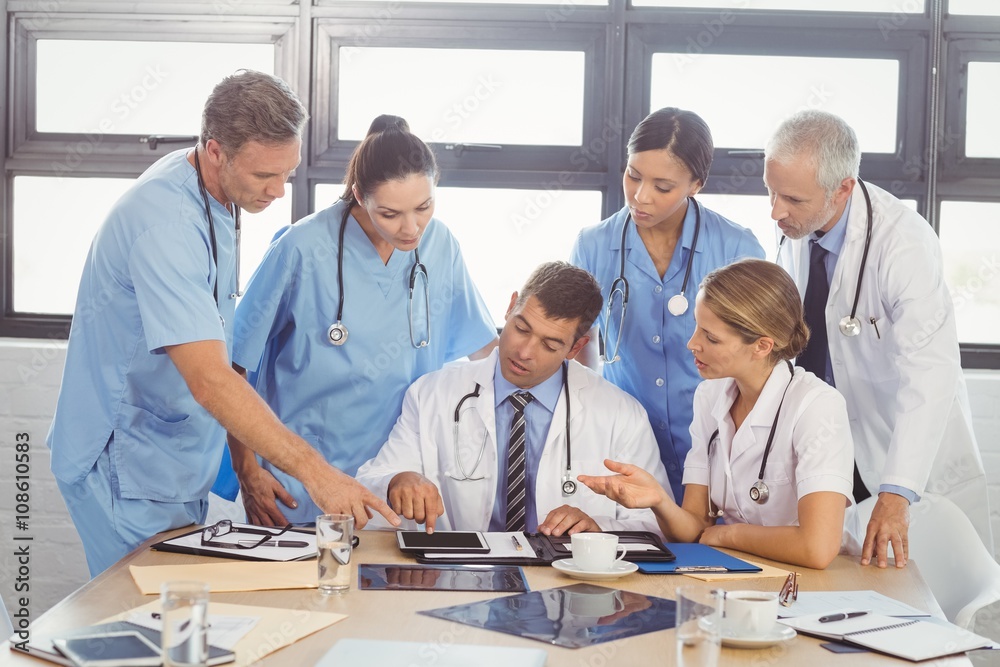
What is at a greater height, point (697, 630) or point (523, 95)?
point (523, 95)

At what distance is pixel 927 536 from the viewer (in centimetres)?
222

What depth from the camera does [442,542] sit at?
5.91 ft

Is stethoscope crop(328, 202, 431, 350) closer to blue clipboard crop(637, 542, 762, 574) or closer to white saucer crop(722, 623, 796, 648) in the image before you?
blue clipboard crop(637, 542, 762, 574)

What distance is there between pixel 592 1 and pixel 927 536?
1894mm

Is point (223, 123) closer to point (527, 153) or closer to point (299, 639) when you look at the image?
point (299, 639)

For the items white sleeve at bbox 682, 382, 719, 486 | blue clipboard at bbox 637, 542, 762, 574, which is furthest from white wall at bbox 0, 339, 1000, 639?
blue clipboard at bbox 637, 542, 762, 574

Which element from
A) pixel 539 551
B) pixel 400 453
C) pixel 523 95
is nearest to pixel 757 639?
pixel 539 551

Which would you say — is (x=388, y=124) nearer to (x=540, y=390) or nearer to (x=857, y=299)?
(x=540, y=390)

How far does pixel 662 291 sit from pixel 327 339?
817 millimetres

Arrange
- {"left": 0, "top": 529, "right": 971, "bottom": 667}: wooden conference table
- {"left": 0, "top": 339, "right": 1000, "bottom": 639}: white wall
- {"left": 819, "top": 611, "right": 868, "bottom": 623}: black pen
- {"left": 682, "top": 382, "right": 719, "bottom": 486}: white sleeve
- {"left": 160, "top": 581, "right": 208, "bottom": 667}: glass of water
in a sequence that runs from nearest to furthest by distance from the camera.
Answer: {"left": 160, "top": 581, "right": 208, "bottom": 667}: glass of water < {"left": 0, "top": 529, "right": 971, "bottom": 667}: wooden conference table < {"left": 819, "top": 611, "right": 868, "bottom": 623}: black pen < {"left": 682, "top": 382, "right": 719, "bottom": 486}: white sleeve < {"left": 0, "top": 339, "right": 1000, "bottom": 639}: white wall

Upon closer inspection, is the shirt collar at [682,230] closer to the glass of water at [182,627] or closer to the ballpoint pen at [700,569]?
the ballpoint pen at [700,569]

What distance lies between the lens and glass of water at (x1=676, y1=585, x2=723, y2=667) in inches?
44.8

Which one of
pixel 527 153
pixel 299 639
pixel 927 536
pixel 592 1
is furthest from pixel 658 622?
pixel 592 1

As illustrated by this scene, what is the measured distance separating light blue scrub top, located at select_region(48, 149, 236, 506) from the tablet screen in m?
0.50
